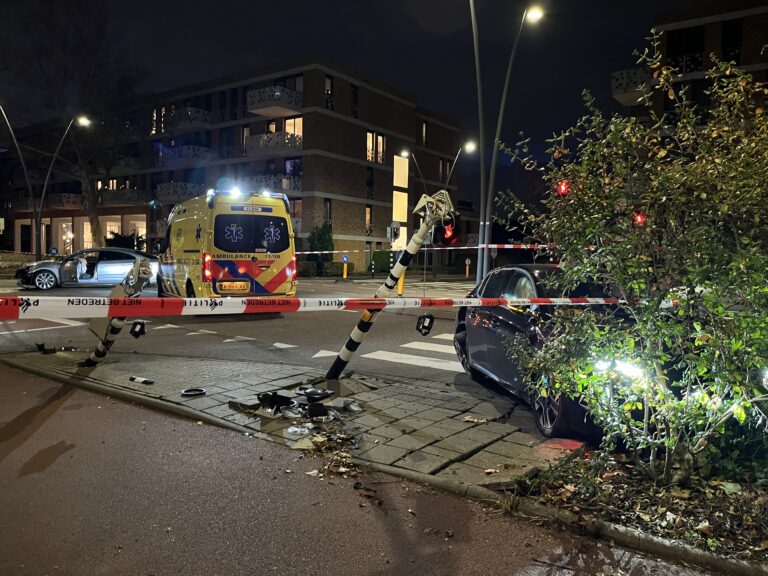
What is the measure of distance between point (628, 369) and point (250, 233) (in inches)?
379

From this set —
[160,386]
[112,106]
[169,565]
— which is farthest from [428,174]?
[169,565]

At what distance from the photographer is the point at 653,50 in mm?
4004

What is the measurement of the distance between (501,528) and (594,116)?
260 cm

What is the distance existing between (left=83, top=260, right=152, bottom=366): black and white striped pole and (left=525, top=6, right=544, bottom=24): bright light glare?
12.0 m

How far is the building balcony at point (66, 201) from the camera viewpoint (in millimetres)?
52281

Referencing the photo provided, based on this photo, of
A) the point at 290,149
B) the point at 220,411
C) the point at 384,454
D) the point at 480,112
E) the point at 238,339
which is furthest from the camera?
the point at 290,149

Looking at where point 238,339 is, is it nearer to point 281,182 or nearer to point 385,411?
point 385,411

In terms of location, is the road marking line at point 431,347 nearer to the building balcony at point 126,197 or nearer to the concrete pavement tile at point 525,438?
the concrete pavement tile at point 525,438

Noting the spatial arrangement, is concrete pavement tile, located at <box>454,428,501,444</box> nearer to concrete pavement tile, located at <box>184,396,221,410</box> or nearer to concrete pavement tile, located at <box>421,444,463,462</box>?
concrete pavement tile, located at <box>421,444,463,462</box>

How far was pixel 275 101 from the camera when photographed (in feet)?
124

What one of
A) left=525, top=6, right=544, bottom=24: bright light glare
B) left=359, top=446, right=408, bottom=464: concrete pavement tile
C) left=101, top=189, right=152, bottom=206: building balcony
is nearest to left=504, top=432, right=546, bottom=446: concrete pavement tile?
left=359, top=446, right=408, bottom=464: concrete pavement tile

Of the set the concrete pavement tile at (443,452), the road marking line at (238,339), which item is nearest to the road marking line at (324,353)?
the road marking line at (238,339)

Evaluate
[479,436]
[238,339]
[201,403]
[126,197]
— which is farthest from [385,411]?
[126,197]

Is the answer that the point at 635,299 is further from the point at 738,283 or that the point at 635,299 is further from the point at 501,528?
the point at 501,528
